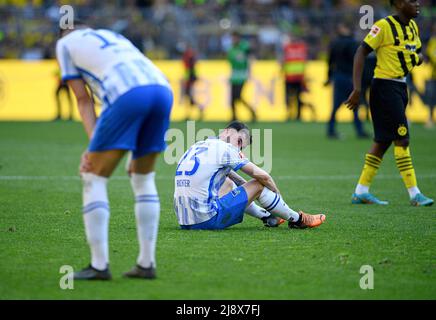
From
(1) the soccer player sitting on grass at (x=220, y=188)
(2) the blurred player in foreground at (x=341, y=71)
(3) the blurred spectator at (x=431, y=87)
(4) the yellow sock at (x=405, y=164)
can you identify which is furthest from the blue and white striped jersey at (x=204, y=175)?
(3) the blurred spectator at (x=431, y=87)

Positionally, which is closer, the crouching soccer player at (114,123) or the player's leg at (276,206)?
the crouching soccer player at (114,123)

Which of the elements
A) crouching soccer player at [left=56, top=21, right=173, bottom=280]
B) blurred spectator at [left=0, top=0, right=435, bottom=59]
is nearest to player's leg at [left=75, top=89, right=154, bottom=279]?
crouching soccer player at [left=56, top=21, right=173, bottom=280]

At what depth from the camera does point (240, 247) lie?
7262 millimetres

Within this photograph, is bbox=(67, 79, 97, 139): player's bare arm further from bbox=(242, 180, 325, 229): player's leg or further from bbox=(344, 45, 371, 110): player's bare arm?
bbox=(344, 45, 371, 110): player's bare arm

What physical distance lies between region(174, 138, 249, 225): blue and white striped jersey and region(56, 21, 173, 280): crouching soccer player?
183cm

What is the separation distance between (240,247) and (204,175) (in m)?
0.85

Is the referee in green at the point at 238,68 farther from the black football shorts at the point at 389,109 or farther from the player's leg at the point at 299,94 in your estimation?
the black football shorts at the point at 389,109

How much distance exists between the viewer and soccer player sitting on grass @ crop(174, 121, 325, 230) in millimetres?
7805

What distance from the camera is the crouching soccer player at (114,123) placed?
18.6ft

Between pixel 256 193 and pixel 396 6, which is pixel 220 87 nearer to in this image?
pixel 396 6

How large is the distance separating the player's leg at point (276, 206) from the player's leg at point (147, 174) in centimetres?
204

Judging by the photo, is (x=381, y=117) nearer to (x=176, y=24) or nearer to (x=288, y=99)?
(x=288, y=99)
